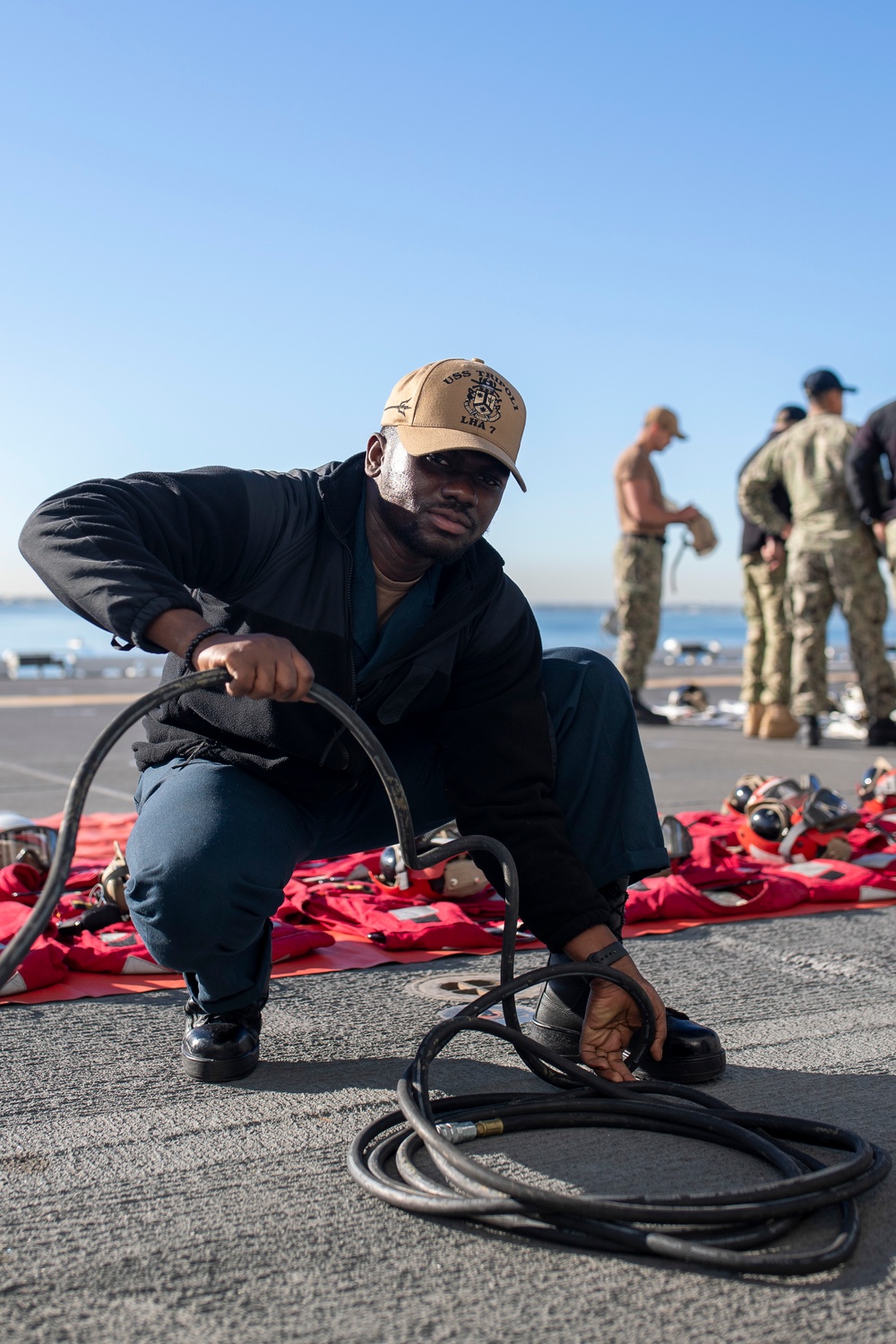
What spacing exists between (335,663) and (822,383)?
7.08 m

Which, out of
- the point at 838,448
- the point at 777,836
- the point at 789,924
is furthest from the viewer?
the point at 838,448

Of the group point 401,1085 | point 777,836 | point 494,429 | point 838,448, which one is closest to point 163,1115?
point 401,1085

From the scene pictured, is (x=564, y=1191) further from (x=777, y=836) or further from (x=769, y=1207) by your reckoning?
(x=777, y=836)

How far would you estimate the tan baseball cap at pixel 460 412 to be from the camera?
2.20 meters

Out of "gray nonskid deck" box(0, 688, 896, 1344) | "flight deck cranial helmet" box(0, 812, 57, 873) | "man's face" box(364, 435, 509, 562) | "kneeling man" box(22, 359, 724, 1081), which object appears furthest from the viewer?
"flight deck cranial helmet" box(0, 812, 57, 873)

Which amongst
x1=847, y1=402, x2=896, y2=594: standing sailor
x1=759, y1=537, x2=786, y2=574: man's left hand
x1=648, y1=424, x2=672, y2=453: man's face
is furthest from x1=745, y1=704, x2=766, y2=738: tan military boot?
x1=648, y1=424, x2=672, y2=453: man's face

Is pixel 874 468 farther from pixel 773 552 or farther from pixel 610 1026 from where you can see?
pixel 610 1026

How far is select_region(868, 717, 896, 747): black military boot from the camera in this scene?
815 cm

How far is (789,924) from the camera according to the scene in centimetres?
340

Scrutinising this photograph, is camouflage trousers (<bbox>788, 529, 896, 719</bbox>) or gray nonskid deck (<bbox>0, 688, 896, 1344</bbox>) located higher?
camouflage trousers (<bbox>788, 529, 896, 719</bbox>)

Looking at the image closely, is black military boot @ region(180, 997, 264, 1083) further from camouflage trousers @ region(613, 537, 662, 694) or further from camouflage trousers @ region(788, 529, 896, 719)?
camouflage trousers @ region(613, 537, 662, 694)

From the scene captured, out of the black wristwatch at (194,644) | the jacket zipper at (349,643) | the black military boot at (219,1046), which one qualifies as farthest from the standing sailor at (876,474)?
the black wristwatch at (194,644)

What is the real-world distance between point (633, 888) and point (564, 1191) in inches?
75.5

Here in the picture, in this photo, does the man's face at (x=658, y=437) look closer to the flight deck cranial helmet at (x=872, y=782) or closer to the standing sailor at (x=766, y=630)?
the standing sailor at (x=766, y=630)
